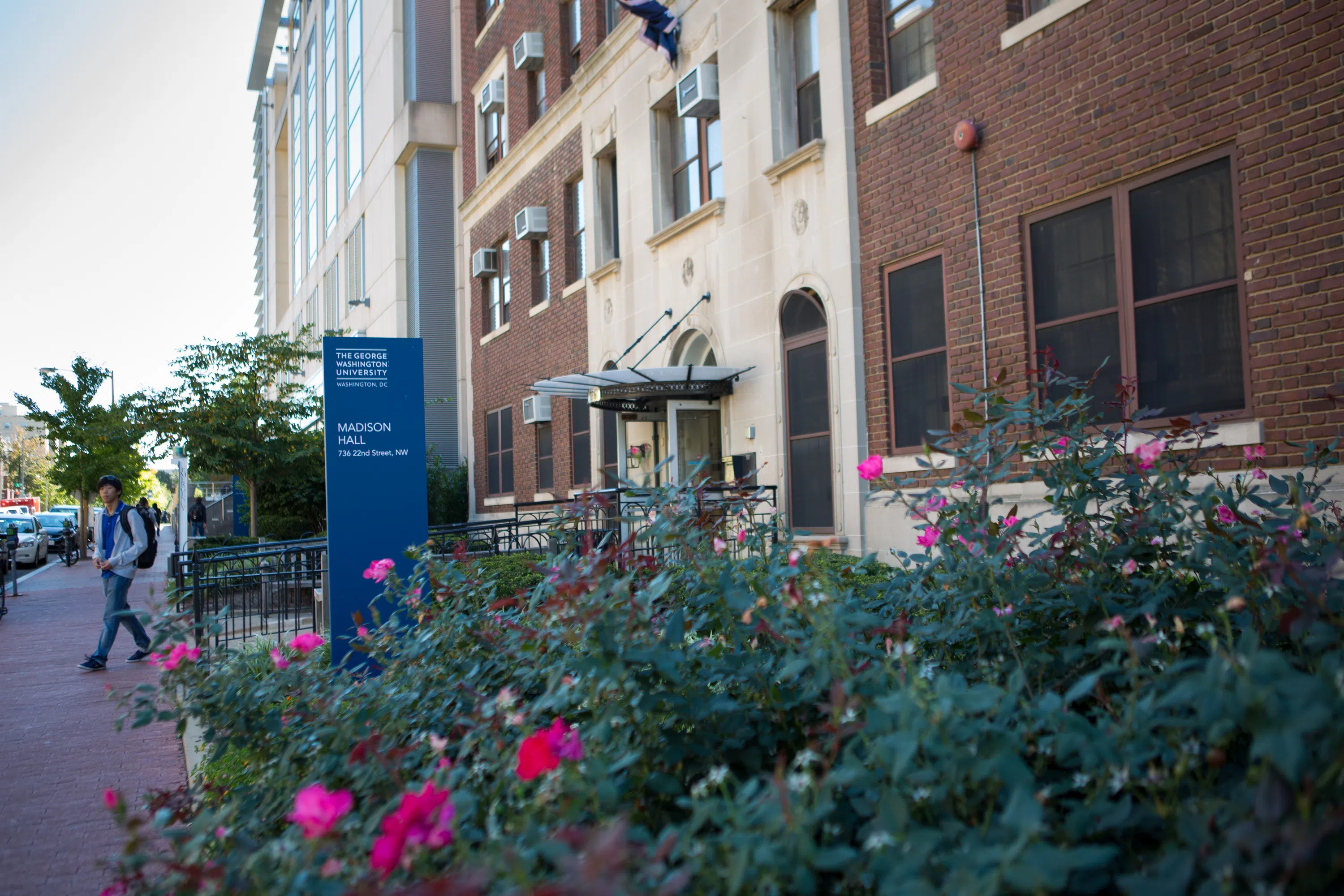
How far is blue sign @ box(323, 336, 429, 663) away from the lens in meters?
7.57

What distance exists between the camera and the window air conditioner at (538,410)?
65.5 feet

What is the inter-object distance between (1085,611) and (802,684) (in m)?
1.01

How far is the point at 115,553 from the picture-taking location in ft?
33.1

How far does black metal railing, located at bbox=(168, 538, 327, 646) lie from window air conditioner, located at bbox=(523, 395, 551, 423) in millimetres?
7173

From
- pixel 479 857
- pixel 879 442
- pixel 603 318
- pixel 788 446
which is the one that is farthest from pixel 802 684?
pixel 603 318

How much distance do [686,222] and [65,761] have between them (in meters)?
10.6

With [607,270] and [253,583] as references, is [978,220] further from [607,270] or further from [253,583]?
[253,583]

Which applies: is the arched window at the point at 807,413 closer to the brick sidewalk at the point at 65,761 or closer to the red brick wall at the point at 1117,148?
the red brick wall at the point at 1117,148

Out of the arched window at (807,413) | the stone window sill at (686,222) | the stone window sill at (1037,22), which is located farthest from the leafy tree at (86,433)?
the stone window sill at (1037,22)

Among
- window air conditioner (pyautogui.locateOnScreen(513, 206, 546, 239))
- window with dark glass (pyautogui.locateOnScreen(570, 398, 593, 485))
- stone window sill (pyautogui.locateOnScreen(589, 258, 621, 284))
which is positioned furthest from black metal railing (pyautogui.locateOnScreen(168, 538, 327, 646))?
window air conditioner (pyautogui.locateOnScreen(513, 206, 546, 239))

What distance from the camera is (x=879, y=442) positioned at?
37.3 ft

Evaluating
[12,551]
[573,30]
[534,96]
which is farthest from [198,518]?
[573,30]

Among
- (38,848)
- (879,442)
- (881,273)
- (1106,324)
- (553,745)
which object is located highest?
(881,273)

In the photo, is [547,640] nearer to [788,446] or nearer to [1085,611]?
[1085,611]
